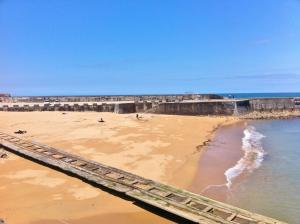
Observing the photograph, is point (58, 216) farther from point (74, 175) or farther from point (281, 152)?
point (281, 152)

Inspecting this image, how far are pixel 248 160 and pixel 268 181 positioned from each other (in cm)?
324

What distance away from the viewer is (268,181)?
1084cm

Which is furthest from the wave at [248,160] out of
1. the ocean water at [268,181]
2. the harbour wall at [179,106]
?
the harbour wall at [179,106]

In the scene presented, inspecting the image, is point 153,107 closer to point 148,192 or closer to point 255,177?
point 255,177

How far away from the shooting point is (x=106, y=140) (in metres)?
15.4

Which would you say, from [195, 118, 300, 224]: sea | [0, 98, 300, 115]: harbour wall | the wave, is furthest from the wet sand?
[0, 98, 300, 115]: harbour wall

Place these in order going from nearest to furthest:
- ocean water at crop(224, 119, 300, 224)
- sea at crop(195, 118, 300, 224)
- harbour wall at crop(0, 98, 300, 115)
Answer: ocean water at crop(224, 119, 300, 224), sea at crop(195, 118, 300, 224), harbour wall at crop(0, 98, 300, 115)

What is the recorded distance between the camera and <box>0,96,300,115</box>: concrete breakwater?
31781 mm

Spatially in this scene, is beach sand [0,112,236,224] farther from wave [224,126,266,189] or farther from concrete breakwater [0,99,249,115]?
concrete breakwater [0,99,249,115]

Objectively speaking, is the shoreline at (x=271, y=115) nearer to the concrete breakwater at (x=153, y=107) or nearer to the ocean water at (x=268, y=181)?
the concrete breakwater at (x=153, y=107)

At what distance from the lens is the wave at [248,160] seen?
11.6 meters

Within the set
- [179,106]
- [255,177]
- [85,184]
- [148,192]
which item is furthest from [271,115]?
[148,192]

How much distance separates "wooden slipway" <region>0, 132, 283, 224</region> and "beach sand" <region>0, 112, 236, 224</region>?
0.24 meters

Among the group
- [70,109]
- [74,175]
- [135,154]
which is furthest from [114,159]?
[70,109]
